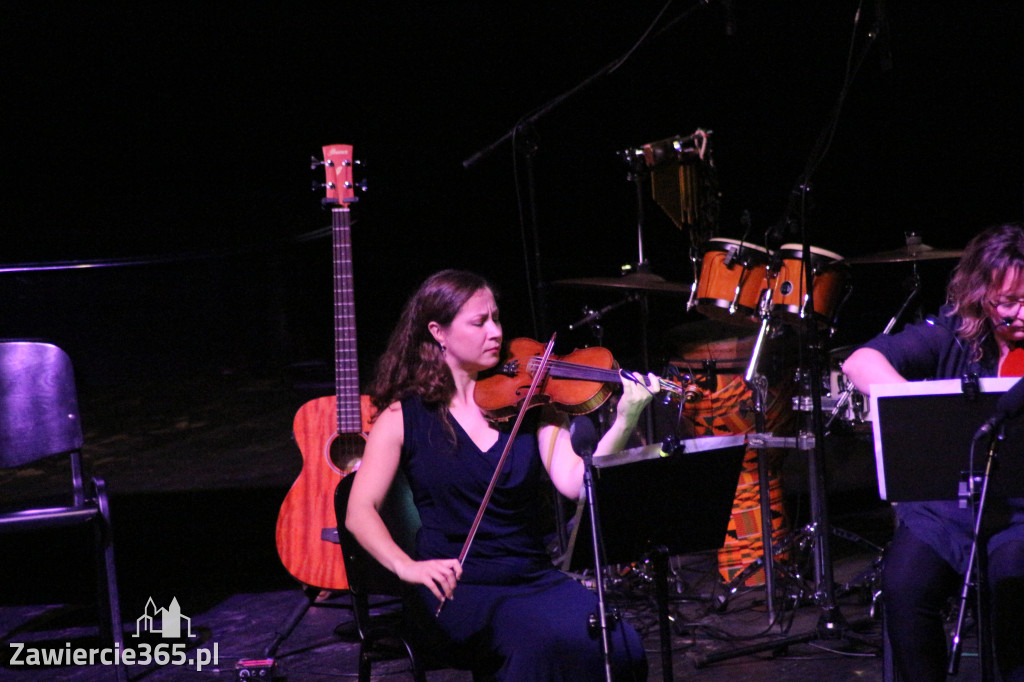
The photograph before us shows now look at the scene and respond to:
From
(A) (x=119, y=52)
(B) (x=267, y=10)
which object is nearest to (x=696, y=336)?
(B) (x=267, y=10)

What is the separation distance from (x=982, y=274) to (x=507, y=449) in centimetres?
132

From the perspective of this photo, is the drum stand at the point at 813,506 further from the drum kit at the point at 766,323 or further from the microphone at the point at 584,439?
the microphone at the point at 584,439

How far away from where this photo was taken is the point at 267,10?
5207mm

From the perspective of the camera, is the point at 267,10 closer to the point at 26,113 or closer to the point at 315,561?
the point at 26,113

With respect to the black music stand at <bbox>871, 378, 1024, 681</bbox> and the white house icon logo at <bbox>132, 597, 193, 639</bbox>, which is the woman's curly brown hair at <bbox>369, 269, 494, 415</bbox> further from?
the white house icon logo at <bbox>132, 597, 193, 639</bbox>

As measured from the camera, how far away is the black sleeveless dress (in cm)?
227

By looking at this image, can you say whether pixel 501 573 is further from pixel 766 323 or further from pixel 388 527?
pixel 766 323

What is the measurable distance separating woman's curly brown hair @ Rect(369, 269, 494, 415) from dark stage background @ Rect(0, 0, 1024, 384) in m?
1.91

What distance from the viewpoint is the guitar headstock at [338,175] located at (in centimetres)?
375

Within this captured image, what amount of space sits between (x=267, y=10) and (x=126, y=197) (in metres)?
1.18

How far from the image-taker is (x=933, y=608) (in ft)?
8.07

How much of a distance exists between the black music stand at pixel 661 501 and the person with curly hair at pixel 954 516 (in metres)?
0.54

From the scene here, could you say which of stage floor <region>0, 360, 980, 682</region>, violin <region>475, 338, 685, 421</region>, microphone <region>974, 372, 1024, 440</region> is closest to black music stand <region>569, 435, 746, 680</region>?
violin <region>475, 338, 685, 421</region>

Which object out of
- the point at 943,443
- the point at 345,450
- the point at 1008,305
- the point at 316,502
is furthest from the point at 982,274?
the point at 316,502
